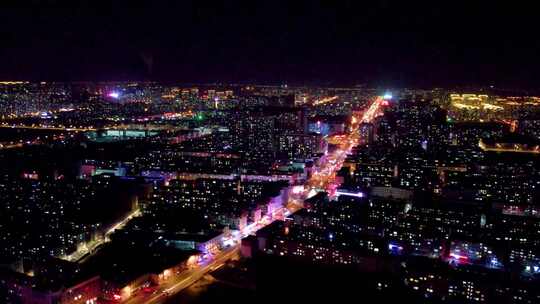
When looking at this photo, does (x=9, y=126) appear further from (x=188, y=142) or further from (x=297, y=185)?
(x=297, y=185)

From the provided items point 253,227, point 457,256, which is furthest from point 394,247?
point 253,227

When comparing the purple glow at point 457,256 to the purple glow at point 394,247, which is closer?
the purple glow at point 457,256

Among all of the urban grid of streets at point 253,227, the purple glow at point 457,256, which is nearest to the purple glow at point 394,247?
the purple glow at point 457,256

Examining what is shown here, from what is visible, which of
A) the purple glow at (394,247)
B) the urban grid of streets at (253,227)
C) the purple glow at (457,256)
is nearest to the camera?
the urban grid of streets at (253,227)

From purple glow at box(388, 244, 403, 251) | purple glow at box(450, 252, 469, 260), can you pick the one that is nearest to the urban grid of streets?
purple glow at box(388, 244, 403, 251)

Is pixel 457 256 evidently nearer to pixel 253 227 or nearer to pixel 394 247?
pixel 394 247

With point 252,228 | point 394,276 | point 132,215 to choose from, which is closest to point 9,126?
point 132,215

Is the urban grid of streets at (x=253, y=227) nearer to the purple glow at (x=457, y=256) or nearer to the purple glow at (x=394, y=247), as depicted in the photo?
the purple glow at (x=394, y=247)

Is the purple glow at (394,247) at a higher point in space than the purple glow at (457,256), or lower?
higher
